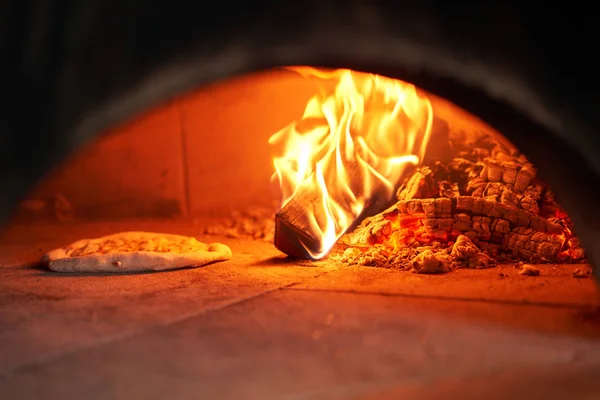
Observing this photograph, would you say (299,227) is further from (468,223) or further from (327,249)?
(468,223)

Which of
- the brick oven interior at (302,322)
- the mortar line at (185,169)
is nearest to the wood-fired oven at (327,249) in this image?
the brick oven interior at (302,322)

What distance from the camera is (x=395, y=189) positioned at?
4148mm

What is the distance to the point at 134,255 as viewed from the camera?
369 cm

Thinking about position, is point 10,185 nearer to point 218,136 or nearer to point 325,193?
point 325,193

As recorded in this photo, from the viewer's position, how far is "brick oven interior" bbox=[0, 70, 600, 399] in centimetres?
204

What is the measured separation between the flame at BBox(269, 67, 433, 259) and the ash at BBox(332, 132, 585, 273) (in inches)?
5.2

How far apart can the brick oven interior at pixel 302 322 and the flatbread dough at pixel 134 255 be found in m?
0.07

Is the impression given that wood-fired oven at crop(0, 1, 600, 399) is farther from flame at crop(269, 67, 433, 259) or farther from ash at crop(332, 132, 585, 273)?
flame at crop(269, 67, 433, 259)

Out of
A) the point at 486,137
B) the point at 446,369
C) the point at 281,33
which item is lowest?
the point at 446,369

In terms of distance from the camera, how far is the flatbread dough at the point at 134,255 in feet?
12.1

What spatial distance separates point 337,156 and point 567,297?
5.36 ft

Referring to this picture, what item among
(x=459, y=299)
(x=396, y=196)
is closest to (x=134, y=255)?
(x=396, y=196)

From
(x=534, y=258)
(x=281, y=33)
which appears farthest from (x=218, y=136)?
(x=281, y=33)

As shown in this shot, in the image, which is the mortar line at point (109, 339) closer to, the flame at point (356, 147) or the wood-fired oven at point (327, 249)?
the wood-fired oven at point (327, 249)
